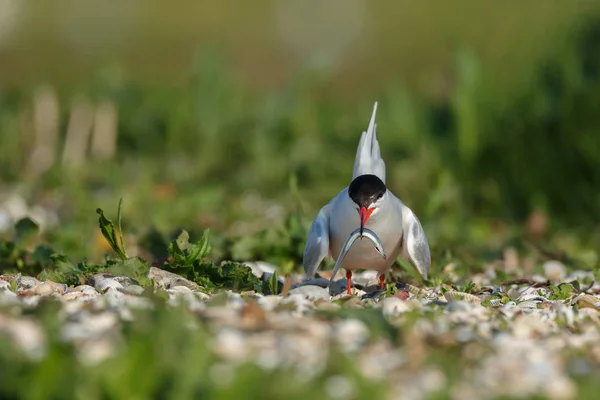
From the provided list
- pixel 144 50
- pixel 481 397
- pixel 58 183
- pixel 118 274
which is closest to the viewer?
pixel 481 397

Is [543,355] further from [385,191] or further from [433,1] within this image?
[433,1]

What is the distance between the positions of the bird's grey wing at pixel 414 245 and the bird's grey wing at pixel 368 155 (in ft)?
0.85

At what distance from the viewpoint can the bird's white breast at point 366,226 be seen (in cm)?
449

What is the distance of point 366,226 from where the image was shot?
4.48 meters

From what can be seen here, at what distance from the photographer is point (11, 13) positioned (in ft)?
62.5

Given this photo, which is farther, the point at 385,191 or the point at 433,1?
the point at 433,1

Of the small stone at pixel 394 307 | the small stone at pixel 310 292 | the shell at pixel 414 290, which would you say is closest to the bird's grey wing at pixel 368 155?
the shell at pixel 414 290

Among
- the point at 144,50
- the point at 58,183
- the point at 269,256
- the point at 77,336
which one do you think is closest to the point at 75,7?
the point at 144,50

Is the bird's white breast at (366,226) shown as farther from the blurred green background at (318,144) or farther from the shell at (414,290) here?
the blurred green background at (318,144)

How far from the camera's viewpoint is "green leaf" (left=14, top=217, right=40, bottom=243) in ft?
16.9

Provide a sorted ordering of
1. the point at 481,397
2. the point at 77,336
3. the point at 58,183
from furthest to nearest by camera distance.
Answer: the point at 58,183 < the point at 77,336 < the point at 481,397

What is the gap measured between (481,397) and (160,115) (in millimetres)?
7109

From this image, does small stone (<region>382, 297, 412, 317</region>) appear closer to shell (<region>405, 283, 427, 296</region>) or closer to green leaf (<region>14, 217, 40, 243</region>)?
shell (<region>405, 283, 427, 296</region>)

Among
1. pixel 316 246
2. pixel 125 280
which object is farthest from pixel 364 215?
pixel 125 280
